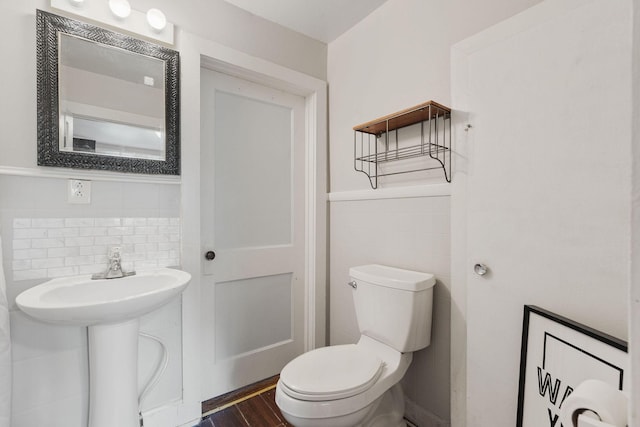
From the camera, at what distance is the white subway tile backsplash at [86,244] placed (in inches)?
45.9

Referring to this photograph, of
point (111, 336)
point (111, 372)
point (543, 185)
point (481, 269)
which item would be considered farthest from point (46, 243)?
point (543, 185)

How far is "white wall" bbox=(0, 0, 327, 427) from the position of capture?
3.73 ft

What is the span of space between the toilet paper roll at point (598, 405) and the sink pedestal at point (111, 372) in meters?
1.32

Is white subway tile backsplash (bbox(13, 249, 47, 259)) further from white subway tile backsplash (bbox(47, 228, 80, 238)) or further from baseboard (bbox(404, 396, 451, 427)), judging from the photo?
baseboard (bbox(404, 396, 451, 427))

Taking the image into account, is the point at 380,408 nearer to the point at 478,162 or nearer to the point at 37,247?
the point at 478,162

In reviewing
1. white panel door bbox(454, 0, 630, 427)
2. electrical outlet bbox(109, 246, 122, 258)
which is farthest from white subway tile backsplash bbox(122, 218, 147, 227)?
white panel door bbox(454, 0, 630, 427)

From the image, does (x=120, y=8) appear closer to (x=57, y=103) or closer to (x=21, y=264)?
(x=57, y=103)

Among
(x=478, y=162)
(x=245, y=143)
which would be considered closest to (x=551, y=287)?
(x=478, y=162)

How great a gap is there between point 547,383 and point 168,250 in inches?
62.5

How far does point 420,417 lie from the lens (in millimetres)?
1466

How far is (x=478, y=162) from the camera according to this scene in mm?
1206

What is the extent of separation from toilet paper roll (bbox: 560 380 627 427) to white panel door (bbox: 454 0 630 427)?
586 millimetres

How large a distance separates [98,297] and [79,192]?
1.46 ft

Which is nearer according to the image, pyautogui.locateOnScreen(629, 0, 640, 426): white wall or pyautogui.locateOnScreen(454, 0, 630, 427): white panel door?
pyautogui.locateOnScreen(629, 0, 640, 426): white wall
